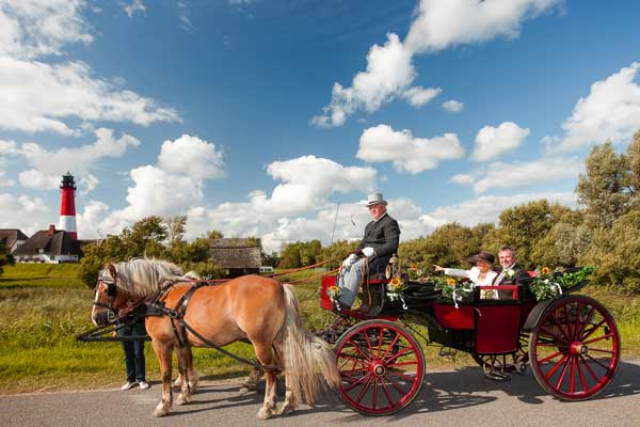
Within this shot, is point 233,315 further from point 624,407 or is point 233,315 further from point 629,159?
point 629,159

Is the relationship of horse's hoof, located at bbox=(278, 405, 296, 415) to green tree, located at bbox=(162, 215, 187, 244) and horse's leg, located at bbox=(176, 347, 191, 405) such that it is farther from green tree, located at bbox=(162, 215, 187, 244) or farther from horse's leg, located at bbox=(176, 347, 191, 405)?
green tree, located at bbox=(162, 215, 187, 244)

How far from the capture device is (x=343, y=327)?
5.12m

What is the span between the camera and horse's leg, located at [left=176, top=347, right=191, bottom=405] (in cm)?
457

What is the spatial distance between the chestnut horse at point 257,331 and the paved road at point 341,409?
26 cm

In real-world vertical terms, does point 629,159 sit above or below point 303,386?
above

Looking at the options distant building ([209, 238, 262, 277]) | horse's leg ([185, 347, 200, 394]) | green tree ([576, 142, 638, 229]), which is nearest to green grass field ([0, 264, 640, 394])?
horse's leg ([185, 347, 200, 394])

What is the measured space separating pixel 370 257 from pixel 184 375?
2.76m

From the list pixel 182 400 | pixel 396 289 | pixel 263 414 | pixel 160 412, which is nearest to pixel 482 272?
pixel 396 289

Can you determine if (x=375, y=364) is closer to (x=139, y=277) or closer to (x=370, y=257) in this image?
(x=370, y=257)

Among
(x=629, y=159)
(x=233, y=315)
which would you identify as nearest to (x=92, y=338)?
(x=233, y=315)

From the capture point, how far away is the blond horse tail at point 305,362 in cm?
409

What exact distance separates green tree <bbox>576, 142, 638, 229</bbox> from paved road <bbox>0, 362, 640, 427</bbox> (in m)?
21.2

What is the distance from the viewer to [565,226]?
84.9 feet

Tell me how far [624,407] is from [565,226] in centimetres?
2537
